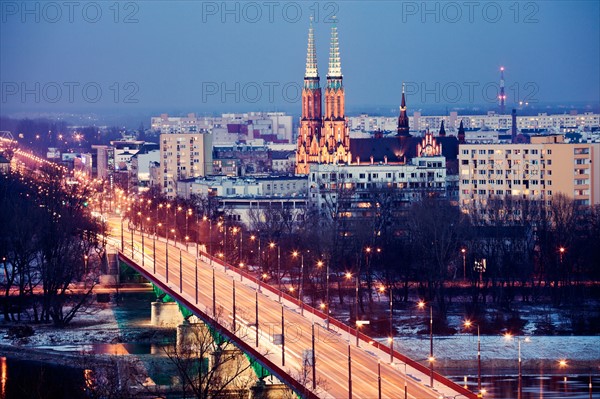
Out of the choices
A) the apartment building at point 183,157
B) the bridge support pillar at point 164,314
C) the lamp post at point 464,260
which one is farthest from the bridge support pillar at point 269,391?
the apartment building at point 183,157

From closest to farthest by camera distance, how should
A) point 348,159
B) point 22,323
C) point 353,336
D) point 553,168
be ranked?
Answer: point 353,336
point 22,323
point 553,168
point 348,159

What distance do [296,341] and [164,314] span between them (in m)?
13.7

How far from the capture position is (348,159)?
321 feet

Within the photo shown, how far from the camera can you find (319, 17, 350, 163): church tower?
101 metres

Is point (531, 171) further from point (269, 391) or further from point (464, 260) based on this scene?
point (269, 391)

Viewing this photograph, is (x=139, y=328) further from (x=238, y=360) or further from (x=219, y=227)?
(x=219, y=227)

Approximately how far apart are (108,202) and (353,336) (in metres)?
52.2

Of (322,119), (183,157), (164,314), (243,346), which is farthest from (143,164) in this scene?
(243,346)

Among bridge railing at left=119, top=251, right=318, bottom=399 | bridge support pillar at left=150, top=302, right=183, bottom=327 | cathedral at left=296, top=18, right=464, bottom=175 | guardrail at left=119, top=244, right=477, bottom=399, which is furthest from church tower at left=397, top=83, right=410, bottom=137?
bridge railing at left=119, top=251, right=318, bottom=399

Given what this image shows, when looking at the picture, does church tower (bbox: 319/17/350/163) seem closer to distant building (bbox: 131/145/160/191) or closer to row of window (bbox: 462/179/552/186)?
distant building (bbox: 131/145/160/191)

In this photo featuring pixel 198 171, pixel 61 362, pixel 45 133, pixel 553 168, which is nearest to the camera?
pixel 61 362

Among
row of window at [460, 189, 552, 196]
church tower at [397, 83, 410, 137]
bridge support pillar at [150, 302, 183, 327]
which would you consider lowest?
bridge support pillar at [150, 302, 183, 327]

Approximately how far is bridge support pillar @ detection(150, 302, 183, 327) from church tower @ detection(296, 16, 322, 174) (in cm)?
Result: 5603

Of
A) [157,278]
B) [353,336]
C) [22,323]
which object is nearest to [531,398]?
[353,336]
